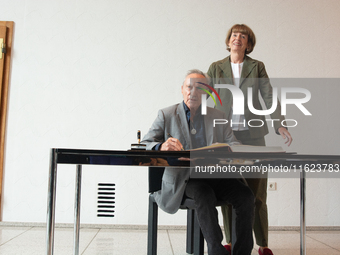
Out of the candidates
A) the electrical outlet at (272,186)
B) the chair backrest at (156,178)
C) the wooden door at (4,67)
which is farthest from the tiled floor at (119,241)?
the wooden door at (4,67)

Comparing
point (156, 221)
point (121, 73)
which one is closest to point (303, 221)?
point (156, 221)

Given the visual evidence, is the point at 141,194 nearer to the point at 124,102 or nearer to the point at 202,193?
the point at 124,102

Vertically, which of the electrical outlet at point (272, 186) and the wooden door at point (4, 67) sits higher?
the wooden door at point (4, 67)

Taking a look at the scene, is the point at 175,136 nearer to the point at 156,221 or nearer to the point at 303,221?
the point at 156,221

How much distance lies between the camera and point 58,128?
2836 mm

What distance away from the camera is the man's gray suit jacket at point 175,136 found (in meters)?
1.49

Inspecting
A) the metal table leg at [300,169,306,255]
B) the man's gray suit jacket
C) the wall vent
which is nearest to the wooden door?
the wall vent

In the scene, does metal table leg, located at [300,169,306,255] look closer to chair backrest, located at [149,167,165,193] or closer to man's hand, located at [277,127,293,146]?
man's hand, located at [277,127,293,146]

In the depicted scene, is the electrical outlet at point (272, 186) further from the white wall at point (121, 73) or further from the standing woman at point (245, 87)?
the standing woman at point (245, 87)

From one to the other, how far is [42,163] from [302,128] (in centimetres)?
251

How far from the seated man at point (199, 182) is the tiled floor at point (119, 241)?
716mm

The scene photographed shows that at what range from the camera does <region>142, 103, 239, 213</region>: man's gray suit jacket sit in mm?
1492

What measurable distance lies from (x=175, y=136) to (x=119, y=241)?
107 cm

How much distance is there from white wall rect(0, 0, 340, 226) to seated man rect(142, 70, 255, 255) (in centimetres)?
110
